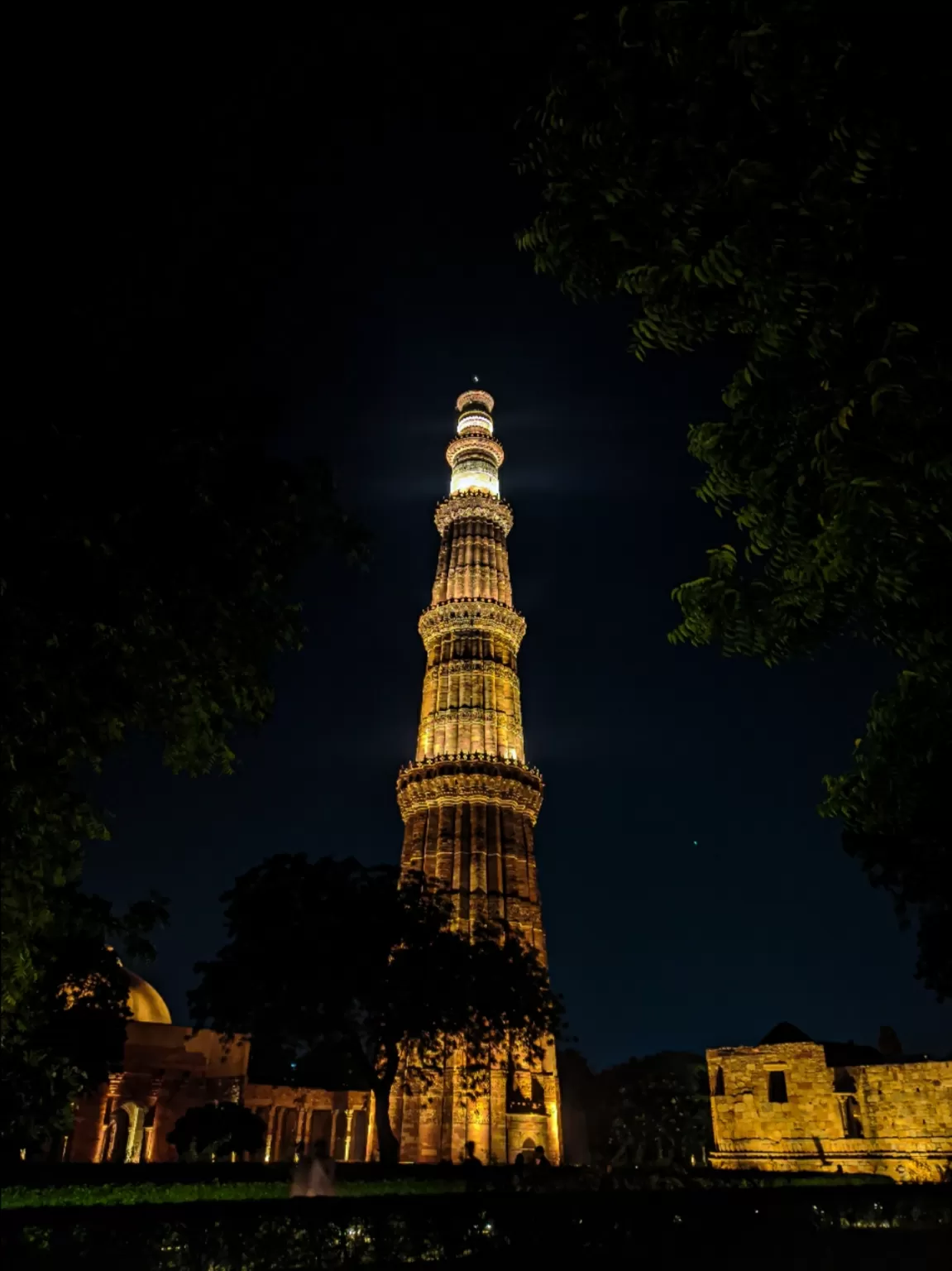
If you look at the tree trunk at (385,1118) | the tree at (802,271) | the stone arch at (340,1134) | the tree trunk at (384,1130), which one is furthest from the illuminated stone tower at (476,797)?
the tree at (802,271)

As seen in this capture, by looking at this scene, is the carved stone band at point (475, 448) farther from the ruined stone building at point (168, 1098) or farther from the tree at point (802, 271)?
the tree at point (802, 271)

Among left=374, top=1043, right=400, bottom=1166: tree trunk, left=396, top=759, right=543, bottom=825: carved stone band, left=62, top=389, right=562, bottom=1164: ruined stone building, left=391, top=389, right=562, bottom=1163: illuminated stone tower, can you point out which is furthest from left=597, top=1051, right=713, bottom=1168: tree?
left=374, top=1043, right=400, bottom=1166: tree trunk

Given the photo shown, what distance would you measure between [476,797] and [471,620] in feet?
35.4

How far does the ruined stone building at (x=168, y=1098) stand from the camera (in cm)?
3372

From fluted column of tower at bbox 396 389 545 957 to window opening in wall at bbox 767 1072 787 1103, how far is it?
16.7 metres

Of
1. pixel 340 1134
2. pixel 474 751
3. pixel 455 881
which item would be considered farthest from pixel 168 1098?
pixel 474 751

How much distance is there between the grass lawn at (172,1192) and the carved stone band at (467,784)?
29.0 meters

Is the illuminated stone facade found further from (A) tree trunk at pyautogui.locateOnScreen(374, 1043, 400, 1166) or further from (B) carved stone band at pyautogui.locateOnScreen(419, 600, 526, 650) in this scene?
(B) carved stone band at pyautogui.locateOnScreen(419, 600, 526, 650)

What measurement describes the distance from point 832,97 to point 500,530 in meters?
52.2

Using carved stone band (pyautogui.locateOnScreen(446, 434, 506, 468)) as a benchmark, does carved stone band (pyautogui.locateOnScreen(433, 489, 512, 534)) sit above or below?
below

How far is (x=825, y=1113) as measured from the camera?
29.0 metres

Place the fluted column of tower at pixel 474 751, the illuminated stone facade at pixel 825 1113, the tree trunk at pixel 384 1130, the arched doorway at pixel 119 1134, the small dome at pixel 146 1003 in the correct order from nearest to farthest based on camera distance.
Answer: the tree trunk at pixel 384 1130, the illuminated stone facade at pixel 825 1113, the arched doorway at pixel 119 1134, the small dome at pixel 146 1003, the fluted column of tower at pixel 474 751

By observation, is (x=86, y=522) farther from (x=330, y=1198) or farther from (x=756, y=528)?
(x=330, y=1198)

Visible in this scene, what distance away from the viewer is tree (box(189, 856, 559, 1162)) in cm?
2797
